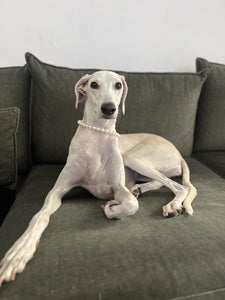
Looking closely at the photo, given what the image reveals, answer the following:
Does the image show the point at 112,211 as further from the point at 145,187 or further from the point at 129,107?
the point at 129,107

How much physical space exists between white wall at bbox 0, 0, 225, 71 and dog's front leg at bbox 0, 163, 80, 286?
1383 millimetres

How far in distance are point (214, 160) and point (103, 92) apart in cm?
121

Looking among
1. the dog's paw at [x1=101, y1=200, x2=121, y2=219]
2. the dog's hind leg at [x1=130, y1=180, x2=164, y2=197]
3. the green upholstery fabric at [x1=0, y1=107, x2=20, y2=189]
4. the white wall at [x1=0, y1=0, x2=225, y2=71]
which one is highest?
the white wall at [x1=0, y1=0, x2=225, y2=71]

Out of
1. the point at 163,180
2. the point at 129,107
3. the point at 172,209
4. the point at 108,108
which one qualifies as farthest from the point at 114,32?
the point at 172,209

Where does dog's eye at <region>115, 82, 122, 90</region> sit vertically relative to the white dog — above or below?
above

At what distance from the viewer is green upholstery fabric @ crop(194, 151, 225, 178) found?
1.91 metres

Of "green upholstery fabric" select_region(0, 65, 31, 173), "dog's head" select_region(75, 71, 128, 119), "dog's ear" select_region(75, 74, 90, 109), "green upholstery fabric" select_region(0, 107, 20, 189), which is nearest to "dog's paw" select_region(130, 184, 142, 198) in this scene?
"dog's head" select_region(75, 71, 128, 119)

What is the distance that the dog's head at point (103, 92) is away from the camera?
128 cm

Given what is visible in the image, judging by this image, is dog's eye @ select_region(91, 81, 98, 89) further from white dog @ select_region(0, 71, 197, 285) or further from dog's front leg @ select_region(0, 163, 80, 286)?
dog's front leg @ select_region(0, 163, 80, 286)

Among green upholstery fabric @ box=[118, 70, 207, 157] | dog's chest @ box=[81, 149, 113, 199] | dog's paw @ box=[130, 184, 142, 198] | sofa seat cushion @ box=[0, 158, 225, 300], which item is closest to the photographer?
sofa seat cushion @ box=[0, 158, 225, 300]

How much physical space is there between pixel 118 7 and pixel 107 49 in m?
0.37

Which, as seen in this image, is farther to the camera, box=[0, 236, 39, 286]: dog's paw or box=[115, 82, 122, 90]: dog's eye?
box=[115, 82, 122, 90]: dog's eye

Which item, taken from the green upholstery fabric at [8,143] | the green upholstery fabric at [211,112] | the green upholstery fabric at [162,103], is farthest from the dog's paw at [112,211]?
the green upholstery fabric at [211,112]

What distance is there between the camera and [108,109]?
4.15 feet
